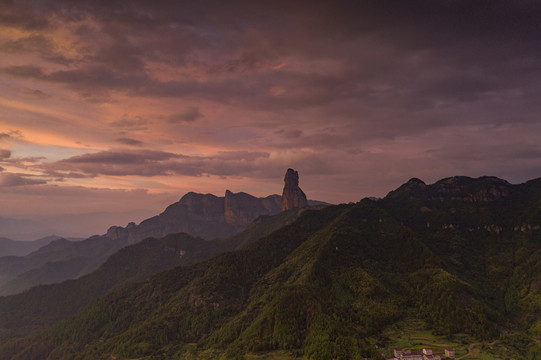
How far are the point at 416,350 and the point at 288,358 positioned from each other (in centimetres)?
7299

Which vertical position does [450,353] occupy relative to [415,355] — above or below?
below

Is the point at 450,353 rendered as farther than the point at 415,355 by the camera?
Yes

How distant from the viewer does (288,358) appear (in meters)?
192

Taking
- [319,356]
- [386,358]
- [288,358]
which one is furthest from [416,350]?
[288,358]

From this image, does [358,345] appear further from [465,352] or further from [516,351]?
[516,351]

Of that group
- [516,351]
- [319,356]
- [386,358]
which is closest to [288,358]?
[319,356]

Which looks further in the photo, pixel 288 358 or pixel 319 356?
pixel 288 358

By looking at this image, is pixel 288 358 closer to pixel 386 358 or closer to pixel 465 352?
pixel 386 358

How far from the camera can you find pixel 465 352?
609ft

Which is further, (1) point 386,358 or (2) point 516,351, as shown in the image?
(2) point 516,351

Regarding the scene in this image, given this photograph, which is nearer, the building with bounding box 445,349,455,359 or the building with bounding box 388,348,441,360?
the building with bounding box 388,348,441,360

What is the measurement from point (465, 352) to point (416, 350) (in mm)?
28168

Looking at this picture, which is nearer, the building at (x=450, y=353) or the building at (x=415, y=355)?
the building at (x=415, y=355)

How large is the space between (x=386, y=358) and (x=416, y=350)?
2211 cm
